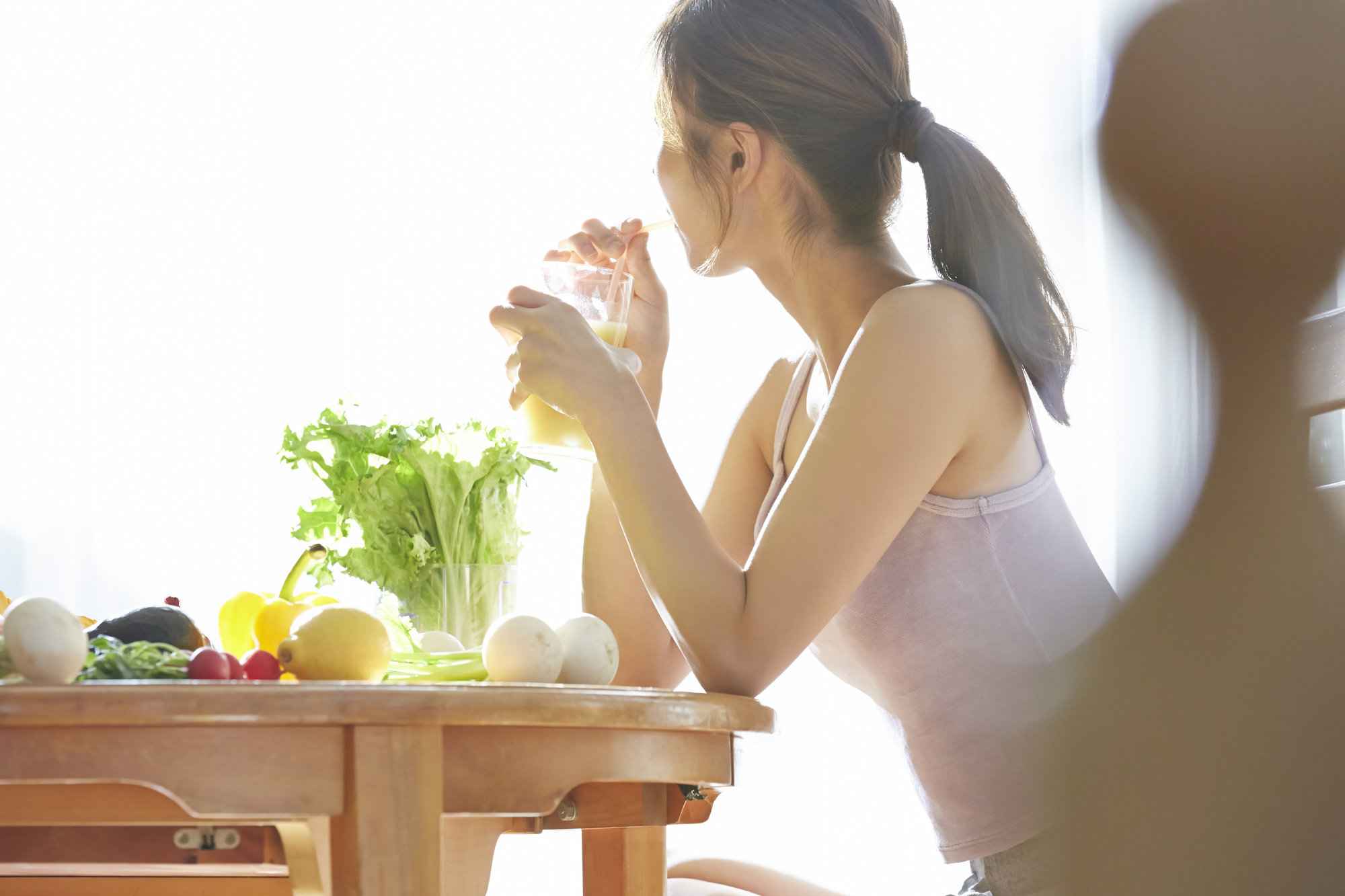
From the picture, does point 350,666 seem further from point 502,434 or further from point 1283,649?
point 1283,649

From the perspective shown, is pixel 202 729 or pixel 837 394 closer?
pixel 202 729

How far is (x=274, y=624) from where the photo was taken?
96cm

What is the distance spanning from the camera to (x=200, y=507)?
2.56 meters

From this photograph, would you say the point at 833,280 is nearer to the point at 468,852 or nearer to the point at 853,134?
the point at 853,134

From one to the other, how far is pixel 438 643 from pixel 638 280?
64 centimetres

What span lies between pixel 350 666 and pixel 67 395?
7.01 feet

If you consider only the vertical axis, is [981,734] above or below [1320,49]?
below

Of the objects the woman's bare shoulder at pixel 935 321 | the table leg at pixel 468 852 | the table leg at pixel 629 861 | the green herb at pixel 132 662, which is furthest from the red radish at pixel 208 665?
the woman's bare shoulder at pixel 935 321

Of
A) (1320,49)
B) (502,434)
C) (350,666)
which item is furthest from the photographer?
(502,434)

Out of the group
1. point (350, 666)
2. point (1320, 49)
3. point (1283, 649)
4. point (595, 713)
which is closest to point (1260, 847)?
point (1283, 649)

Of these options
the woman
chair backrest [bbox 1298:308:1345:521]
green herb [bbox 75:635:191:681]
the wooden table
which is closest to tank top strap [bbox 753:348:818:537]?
the woman

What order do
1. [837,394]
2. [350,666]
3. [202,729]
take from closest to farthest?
[202,729], [350,666], [837,394]

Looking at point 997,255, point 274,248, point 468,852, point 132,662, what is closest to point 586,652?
point 468,852

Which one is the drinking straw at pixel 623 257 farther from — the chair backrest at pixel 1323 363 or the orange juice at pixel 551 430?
the chair backrest at pixel 1323 363
